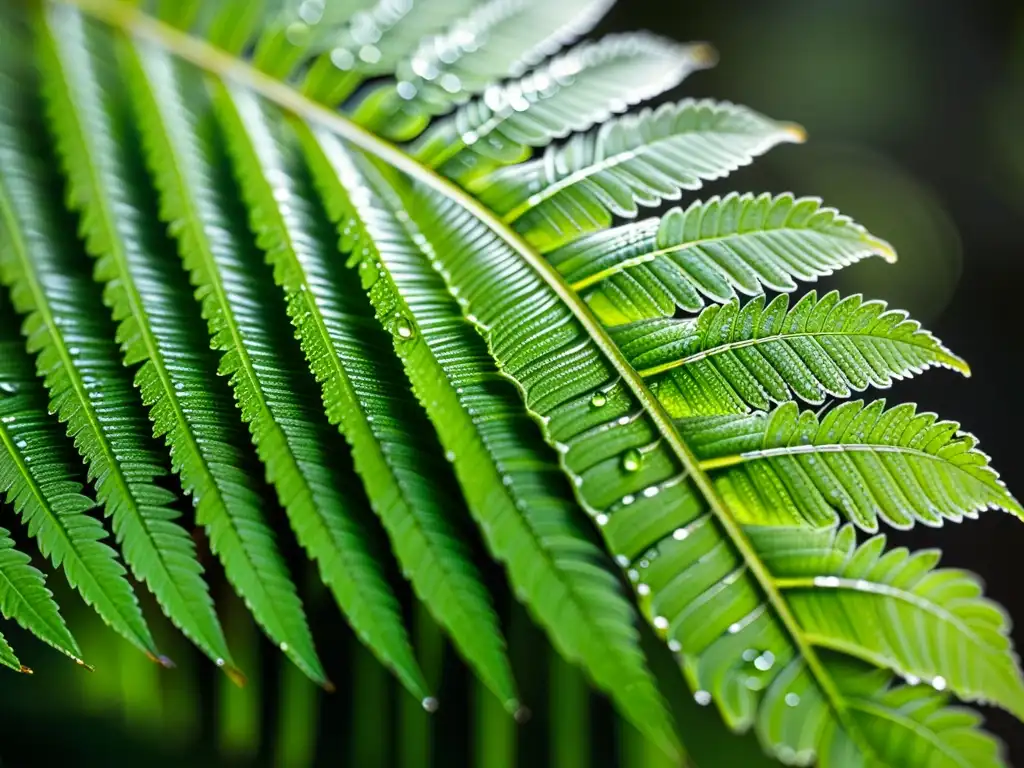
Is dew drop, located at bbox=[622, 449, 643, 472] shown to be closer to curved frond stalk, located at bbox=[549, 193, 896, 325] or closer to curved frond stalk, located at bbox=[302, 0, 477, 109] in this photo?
curved frond stalk, located at bbox=[549, 193, 896, 325]

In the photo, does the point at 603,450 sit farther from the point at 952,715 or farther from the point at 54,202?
the point at 54,202

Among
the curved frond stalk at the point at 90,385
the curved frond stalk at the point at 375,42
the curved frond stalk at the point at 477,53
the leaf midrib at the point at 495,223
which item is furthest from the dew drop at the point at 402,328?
the curved frond stalk at the point at 375,42

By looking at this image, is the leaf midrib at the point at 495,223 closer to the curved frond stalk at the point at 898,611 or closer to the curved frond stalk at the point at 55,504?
the curved frond stalk at the point at 898,611

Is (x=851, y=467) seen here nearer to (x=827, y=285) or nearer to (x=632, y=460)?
(x=632, y=460)

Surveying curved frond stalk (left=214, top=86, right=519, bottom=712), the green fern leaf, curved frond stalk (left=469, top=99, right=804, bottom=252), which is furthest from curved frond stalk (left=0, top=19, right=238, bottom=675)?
curved frond stalk (left=469, top=99, right=804, bottom=252)

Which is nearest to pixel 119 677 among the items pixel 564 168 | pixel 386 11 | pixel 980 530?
pixel 564 168

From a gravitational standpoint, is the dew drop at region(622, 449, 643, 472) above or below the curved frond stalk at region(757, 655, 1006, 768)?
above
